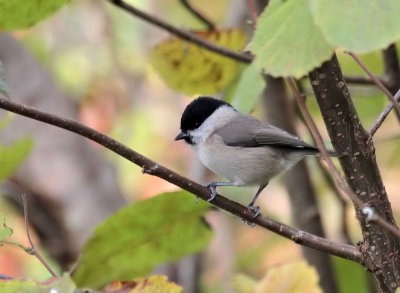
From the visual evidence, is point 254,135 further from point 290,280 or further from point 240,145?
point 290,280

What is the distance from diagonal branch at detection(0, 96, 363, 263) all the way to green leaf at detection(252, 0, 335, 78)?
0.19 meters

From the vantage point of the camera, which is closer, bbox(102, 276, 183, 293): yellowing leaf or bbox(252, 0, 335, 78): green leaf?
bbox(252, 0, 335, 78): green leaf

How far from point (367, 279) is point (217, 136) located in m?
0.45

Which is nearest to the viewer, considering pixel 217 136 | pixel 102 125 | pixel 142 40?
pixel 217 136

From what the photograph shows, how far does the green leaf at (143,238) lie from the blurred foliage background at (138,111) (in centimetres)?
91

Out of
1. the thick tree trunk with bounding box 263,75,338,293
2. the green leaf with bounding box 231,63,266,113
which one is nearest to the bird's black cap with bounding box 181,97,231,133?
the thick tree trunk with bounding box 263,75,338,293

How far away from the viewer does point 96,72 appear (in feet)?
9.84

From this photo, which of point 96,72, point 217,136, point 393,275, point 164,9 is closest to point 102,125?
point 96,72

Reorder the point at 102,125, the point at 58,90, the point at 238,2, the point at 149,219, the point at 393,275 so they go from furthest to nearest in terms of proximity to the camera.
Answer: the point at 102,125
the point at 58,90
the point at 238,2
the point at 149,219
the point at 393,275

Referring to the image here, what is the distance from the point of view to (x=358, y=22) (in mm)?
538

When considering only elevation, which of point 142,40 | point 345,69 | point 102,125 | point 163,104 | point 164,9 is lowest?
point 345,69

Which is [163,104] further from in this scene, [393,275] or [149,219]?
[393,275]

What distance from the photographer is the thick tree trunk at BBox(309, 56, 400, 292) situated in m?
0.72

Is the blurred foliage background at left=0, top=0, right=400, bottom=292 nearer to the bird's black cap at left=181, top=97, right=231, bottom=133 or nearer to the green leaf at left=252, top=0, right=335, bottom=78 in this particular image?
the bird's black cap at left=181, top=97, right=231, bottom=133
